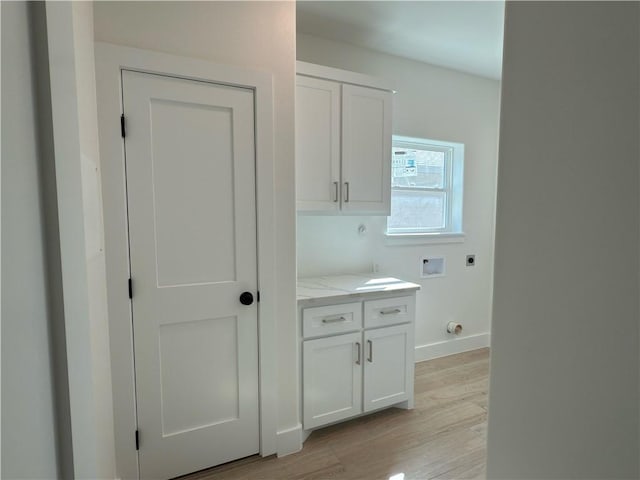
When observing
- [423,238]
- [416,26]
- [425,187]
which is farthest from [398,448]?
[416,26]

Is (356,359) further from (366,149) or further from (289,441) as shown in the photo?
(366,149)

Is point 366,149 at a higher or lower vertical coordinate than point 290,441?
higher

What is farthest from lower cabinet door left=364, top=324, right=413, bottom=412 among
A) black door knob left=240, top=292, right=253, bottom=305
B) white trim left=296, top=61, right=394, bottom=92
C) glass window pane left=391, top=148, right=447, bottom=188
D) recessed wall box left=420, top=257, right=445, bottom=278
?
white trim left=296, top=61, right=394, bottom=92

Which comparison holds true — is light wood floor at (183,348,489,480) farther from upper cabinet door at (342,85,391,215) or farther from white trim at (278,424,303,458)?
upper cabinet door at (342,85,391,215)

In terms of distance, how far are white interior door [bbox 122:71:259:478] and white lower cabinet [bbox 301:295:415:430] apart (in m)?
0.38

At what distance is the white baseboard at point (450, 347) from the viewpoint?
330 centimetres

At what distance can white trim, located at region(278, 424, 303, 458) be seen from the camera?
2.00 metres

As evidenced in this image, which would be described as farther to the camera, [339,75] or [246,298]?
[339,75]

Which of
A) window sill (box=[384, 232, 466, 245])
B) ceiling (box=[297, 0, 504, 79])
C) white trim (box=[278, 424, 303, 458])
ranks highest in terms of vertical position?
ceiling (box=[297, 0, 504, 79])

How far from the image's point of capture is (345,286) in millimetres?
2367

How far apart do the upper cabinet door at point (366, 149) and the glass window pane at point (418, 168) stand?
643mm

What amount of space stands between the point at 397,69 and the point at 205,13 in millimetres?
1809

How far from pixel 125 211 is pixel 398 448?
2020mm

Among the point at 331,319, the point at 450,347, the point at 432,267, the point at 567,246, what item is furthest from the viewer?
the point at 450,347
